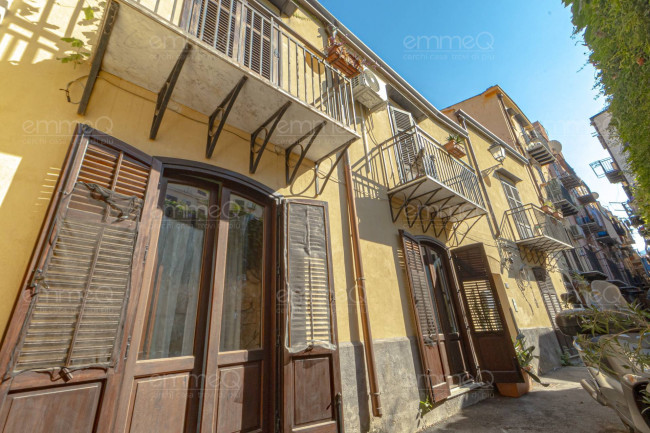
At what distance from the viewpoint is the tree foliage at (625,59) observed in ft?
7.97

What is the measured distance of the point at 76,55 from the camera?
10.1 feet

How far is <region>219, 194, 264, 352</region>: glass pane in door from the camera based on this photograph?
141 inches

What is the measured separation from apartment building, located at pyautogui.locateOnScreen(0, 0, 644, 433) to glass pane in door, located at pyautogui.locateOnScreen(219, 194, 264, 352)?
0.02m

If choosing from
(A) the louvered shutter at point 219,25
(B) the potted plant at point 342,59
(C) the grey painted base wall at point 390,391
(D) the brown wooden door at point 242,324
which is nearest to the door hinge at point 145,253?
(D) the brown wooden door at point 242,324

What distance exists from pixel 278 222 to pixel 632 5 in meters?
4.21

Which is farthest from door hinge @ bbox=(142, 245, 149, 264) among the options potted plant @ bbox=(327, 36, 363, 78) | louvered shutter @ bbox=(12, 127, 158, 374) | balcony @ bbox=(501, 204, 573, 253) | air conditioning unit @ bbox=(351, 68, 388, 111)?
balcony @ bbox=(501, 204, 573, 253)

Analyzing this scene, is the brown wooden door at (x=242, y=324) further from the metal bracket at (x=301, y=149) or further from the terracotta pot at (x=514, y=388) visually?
the terracotta pot at (x=514, y=388)

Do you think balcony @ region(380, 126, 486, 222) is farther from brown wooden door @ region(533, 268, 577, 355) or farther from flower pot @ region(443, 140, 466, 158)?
brown wooden door @ region(533, 268, 577, 355)

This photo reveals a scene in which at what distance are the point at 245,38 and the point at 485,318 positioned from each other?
7.58 m

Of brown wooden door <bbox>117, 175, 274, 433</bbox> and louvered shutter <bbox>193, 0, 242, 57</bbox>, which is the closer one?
brown wooden door <bbox>117, 175, 274, 433</bbox>

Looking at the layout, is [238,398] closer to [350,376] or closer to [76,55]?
[350,376]

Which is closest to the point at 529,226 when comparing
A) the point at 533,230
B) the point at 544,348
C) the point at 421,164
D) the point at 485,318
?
the point at 533,230

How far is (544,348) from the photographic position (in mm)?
8781

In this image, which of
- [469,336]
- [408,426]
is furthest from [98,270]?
[469,336]
